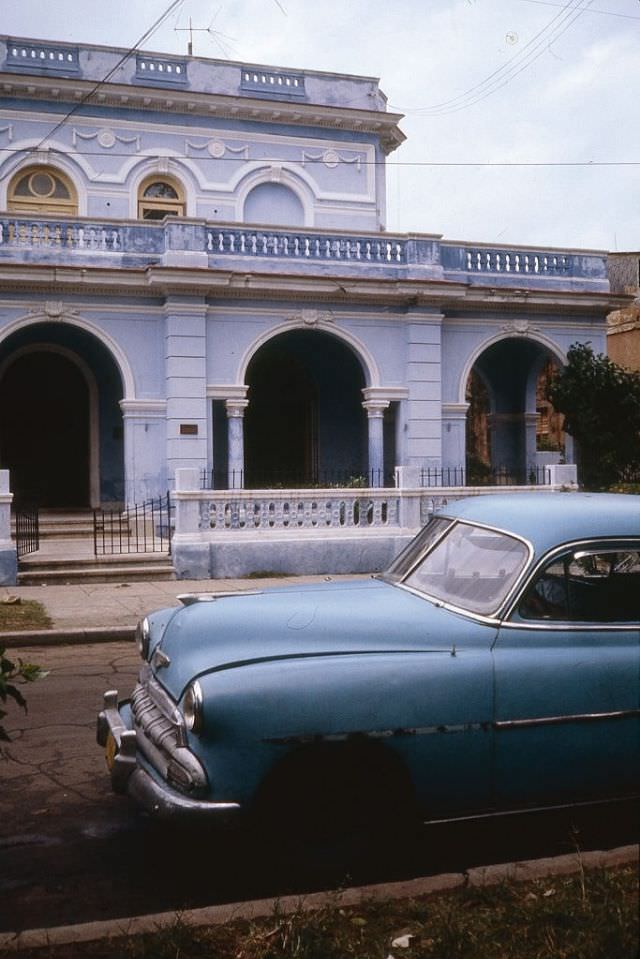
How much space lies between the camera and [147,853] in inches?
165

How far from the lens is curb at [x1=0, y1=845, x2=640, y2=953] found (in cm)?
316

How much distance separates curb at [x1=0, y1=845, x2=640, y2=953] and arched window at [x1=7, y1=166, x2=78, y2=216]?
18.8 metres

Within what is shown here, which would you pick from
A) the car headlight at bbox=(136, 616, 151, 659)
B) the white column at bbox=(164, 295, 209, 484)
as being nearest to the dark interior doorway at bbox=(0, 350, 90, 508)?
the white column at bbox=(164, 295, 209, 484)

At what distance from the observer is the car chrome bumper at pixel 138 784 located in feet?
11.7

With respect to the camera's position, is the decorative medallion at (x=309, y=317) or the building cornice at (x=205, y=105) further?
the building cornice at (x=205, y=105)

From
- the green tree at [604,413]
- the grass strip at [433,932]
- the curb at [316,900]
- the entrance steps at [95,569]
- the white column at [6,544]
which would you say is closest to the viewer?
the grass strip at [433,932]

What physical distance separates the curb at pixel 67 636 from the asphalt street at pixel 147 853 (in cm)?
414

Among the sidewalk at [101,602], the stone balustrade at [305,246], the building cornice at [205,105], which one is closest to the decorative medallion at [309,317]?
the stone balustrade at [305,246]

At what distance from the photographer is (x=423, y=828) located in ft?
12.8

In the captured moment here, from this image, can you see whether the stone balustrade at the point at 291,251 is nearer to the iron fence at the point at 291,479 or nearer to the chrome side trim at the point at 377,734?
the iron fence at the point at 291,479

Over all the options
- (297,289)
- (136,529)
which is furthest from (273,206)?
(136,529)

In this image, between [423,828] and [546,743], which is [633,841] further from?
[423,828]

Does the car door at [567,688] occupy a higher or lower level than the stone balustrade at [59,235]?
lower

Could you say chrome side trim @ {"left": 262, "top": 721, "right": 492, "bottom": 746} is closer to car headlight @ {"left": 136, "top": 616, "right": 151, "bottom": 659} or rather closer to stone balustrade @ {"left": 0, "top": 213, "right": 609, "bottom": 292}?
car headlight @ {"left": 136, "top": 616, "right": 151, "bottom": 659}
